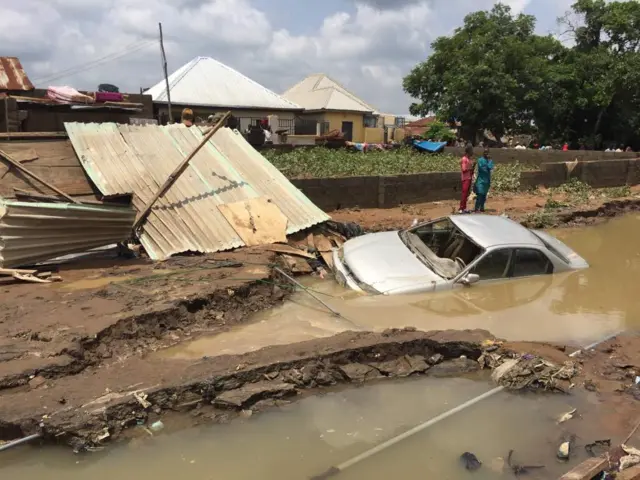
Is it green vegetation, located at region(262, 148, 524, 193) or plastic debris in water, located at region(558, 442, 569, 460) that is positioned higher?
green vegetation, located at region(262, 148, 524, 193)

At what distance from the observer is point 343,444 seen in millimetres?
4375

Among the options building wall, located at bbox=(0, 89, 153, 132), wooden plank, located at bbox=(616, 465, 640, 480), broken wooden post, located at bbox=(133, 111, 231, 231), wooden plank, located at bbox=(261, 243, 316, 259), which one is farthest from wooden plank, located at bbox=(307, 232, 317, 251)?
wooden plank, located at bbox=(616, 465, 640, 480)

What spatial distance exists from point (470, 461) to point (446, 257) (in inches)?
173

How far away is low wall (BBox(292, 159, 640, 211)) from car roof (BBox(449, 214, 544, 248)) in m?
5.20

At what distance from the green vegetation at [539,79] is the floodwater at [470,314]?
70.3ft

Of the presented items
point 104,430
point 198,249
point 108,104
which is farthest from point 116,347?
point 108,104

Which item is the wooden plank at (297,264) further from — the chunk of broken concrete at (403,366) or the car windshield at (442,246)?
the chunk of broken concrete at (403,366)

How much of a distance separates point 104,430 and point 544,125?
105ft

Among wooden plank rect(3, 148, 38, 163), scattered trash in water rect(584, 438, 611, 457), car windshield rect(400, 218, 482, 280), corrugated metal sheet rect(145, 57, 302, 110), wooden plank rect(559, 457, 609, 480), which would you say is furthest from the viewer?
corrugated metal sheet rect(145, 57, 302, 110)

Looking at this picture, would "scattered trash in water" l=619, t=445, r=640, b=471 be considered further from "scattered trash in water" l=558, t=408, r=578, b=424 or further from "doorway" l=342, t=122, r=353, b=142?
"doorway" l=342, t=122, r=353, b=142

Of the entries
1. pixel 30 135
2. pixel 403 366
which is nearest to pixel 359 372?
pixel 403 366

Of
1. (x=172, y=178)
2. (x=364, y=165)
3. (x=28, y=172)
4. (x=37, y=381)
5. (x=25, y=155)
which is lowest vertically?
(x=37, y=381)

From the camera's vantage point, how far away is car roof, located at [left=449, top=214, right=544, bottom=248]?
7918 millimetres

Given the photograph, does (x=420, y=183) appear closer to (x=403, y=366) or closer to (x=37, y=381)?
(x=403, y=366)
